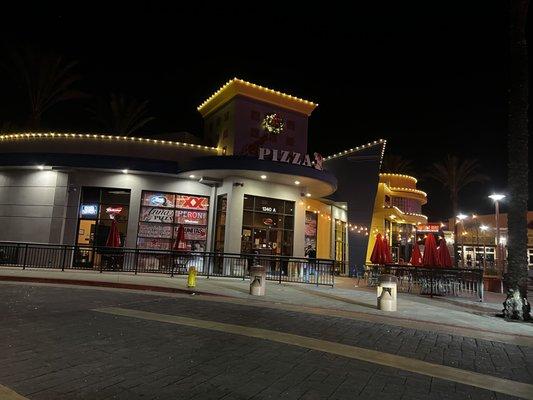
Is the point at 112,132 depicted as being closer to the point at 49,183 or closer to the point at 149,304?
the point at 49,183

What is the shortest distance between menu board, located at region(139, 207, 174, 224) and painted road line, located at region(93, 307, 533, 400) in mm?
12978

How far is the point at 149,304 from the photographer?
1093 cm

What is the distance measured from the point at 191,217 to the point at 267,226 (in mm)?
4111

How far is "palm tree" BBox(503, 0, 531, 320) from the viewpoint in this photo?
12.4 m

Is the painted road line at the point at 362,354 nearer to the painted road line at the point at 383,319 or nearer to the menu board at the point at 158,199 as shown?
the painted road line at the point at 383,319

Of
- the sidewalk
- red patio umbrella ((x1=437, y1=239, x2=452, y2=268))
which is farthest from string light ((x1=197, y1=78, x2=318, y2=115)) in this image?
red patio umbrella ((x1=437, y1=239, x2=452, y2=268))

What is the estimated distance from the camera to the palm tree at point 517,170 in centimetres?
1238

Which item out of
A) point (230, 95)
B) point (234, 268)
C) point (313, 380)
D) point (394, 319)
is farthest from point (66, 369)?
point (230, 95)

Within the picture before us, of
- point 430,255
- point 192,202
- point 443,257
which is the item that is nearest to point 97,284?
point 192,202

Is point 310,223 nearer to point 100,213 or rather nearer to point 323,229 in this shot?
point 323,229

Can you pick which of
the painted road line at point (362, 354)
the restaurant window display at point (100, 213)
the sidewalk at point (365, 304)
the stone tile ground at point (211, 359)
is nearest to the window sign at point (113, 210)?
the restaurant window display at point (100, 213)

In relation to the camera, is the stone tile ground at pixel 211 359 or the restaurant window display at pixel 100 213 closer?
the stone tile ground at pixel 211 359

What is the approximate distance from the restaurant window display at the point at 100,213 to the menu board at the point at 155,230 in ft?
2.73

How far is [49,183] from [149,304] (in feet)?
46.6
